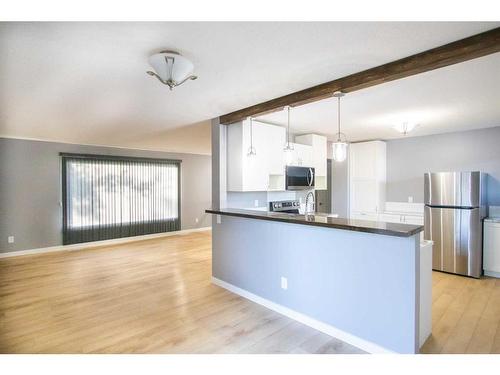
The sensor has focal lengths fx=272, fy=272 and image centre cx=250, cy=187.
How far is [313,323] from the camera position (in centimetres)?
262

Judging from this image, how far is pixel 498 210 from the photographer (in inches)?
172

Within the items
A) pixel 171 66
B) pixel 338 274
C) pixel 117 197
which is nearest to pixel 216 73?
pixel 171 66

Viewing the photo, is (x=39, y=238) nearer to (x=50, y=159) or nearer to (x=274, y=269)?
(x=50, y=159)

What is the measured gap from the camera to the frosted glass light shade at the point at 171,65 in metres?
1.89

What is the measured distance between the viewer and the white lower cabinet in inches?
159

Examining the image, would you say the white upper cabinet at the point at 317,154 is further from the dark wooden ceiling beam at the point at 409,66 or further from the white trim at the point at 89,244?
the white trim at the point at 89,244

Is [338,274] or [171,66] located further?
[338,274]

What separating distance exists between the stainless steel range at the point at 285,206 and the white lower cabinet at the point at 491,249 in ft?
9.41

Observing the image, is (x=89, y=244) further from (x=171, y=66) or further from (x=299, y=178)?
(x=171, y=66)

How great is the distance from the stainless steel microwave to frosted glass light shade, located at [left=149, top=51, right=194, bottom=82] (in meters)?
2.55

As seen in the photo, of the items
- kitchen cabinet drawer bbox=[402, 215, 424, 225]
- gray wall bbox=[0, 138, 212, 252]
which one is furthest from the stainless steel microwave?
gray wall bbox=[0, 138, 212, 252]

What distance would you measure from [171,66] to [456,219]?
14.8ft

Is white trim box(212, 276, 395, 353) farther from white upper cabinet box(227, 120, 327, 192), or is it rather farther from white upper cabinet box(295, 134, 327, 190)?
white upper cabinet box(295, 134, 327, 190)
